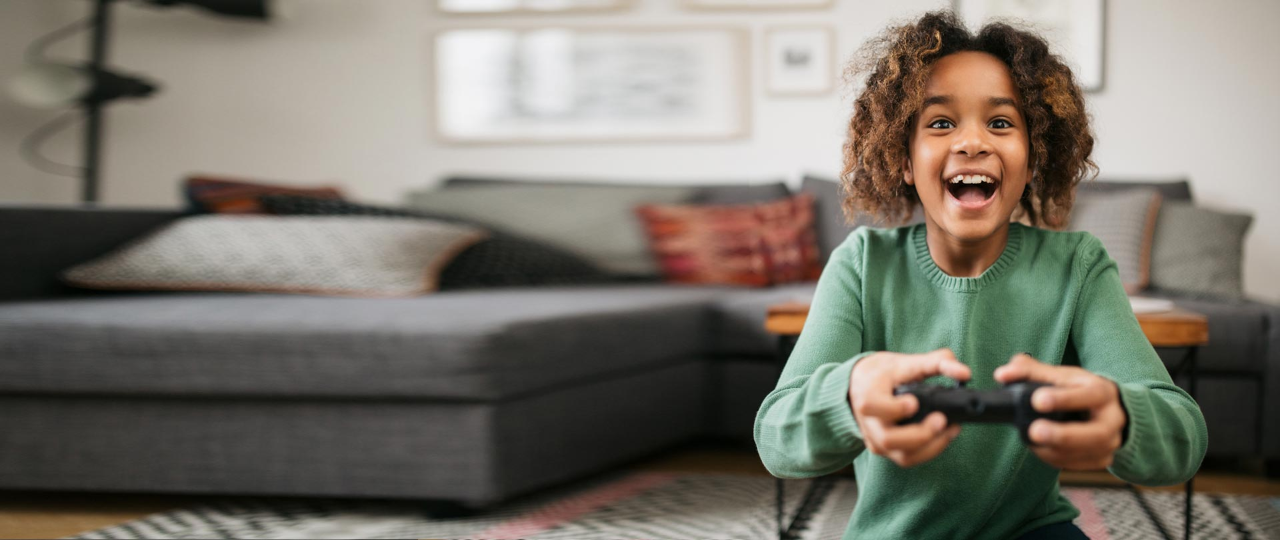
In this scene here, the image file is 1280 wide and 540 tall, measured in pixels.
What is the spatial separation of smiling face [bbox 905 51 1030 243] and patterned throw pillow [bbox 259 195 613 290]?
5.19 feet

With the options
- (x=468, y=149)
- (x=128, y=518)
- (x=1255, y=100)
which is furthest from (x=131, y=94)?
(x=1255, y=100)

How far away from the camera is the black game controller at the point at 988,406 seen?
0.55 m

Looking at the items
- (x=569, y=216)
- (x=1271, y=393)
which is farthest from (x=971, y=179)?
(x=569, y=216)

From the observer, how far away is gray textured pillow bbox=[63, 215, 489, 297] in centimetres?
204

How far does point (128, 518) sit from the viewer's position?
1.67 m

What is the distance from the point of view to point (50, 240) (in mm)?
2158

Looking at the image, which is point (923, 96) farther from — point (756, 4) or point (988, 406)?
point (756, 4)

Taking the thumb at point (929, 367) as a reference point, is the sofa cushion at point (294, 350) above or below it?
below

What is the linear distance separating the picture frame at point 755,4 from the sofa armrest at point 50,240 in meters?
1.83

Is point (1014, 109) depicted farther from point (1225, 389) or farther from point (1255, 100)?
point (1255, 100)

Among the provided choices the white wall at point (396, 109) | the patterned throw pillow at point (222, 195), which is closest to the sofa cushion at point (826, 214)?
the white wall at point (396, 109)

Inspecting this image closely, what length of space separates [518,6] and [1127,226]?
2.03m

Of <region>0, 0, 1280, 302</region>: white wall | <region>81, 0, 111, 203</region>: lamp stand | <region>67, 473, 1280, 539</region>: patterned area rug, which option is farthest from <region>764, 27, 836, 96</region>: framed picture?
<region>81, 0, 111, 203</region>: lamp stand

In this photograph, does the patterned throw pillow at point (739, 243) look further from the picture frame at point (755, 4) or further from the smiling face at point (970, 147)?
the smiling face at point (970, 147)
